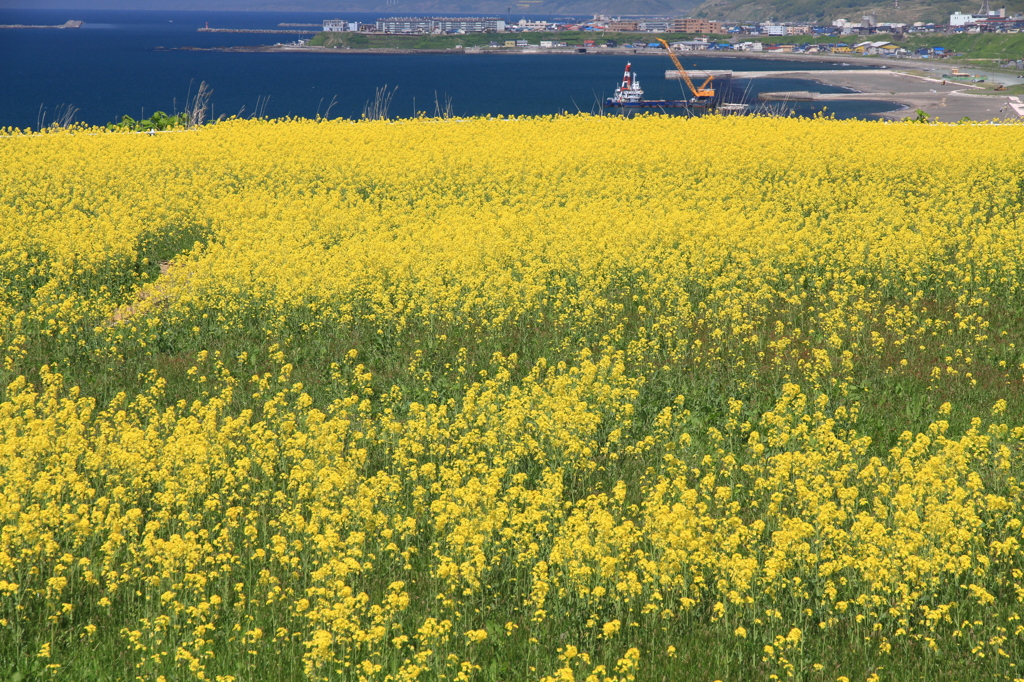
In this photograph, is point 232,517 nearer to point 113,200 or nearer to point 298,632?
point 298,632

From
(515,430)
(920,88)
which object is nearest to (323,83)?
(920,88)

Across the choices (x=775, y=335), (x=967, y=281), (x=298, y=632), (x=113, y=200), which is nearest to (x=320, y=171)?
(x=113, y=200)

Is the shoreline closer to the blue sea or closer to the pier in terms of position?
the pier

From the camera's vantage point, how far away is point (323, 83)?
5281 inches

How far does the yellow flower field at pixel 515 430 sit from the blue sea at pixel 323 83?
56.1 m

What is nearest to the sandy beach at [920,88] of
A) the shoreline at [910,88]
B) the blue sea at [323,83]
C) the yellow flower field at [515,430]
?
the shoreline at [910,88]

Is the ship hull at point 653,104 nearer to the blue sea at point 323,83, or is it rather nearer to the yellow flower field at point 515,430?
the blue sea at point 323,83

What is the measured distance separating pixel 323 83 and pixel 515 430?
440 ft

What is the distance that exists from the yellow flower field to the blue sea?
56.1m

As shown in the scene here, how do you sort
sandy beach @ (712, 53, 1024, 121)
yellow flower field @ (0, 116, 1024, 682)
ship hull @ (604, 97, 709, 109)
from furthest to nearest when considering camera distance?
1. sandy beach @ (712, 53, 1024, 121)
2. ship hull @ (604, 97, 709, 109)
3. yellow flower field @ (0, 116, 1024, 682)

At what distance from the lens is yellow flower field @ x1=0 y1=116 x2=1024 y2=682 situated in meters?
6.92

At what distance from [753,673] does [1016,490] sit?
3.67 meters

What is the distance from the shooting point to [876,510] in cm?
797

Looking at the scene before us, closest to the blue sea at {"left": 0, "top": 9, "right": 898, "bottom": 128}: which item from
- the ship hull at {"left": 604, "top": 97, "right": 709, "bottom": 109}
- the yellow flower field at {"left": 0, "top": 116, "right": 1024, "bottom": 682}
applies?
the ship hull at {"left": 604, "top": 97, "right": 709, "bottom": 109}
